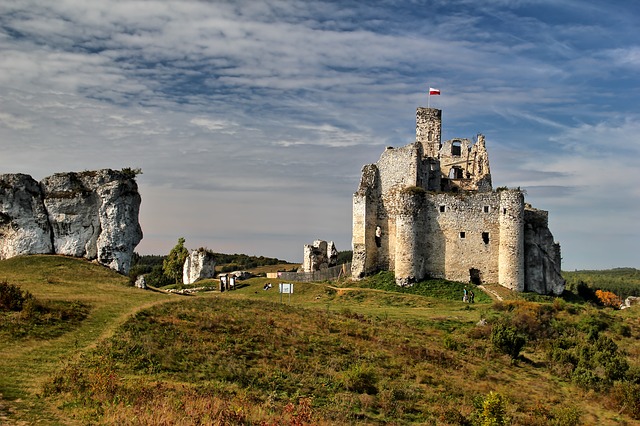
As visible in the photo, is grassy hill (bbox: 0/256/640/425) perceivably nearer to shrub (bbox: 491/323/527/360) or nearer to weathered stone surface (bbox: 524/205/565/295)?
shrub (bbox: 491/323/527/360)

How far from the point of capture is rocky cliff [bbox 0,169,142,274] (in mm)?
40500

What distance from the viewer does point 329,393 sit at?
19.5 meters

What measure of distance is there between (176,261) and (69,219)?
2053 centimetres

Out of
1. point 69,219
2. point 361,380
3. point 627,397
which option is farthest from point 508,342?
point 69,219

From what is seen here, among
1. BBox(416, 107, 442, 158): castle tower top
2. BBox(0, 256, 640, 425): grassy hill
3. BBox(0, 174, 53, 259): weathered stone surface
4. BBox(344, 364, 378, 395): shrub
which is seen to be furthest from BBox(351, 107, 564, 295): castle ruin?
BBox(344, 364, 378, 395): shrub

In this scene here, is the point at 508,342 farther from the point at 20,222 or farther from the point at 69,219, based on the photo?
the point at 20,222

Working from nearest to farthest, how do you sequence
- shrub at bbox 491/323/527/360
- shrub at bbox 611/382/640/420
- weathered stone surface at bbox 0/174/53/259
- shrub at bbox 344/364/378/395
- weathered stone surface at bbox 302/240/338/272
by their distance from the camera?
shrub at bbox 344/364/378/395
shrub at bbox 611/382/640/420
shrub at bbox 491/323/527/360
weathered stone surface at bbox 0/174/53/259
weathered stone surface at bbox 302/240/338/272

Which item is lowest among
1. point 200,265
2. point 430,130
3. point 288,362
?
point 288,362

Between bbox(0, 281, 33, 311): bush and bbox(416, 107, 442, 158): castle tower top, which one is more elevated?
bbox(416, 107, 442, 158): castle tower top

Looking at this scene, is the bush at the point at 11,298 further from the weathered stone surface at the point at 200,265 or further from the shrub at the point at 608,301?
the shrub at the point at 608,301

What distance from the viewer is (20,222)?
4056 centimetres

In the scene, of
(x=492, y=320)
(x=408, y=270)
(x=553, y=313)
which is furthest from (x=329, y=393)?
(x=408, y=270)

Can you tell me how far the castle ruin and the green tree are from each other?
1929 cm

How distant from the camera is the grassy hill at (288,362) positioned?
1566cm
